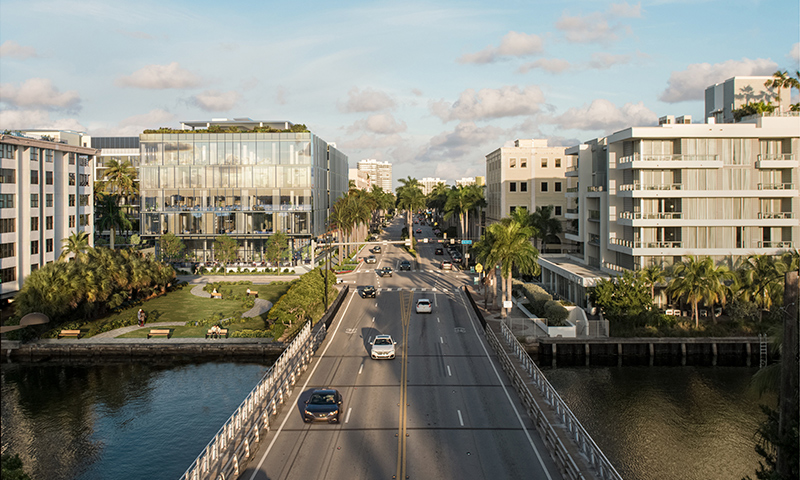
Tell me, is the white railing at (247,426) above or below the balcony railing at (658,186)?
below

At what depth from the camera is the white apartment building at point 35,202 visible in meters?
59.4

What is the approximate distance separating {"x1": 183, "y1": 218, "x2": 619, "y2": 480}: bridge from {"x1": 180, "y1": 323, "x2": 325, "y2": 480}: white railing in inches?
2.3

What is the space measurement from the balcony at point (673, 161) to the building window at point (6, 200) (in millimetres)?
62021

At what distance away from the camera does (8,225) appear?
59656 mm

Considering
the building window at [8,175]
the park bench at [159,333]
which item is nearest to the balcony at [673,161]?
the park bench at [159,333]

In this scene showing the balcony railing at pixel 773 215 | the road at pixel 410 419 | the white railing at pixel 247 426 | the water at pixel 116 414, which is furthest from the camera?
the balcony railing at pixel 773 215

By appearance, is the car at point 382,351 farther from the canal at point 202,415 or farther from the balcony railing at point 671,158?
the balcony railing at point 671,158

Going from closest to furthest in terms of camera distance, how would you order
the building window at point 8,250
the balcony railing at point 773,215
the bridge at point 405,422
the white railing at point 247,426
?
1. the white railing at point 247,426
2. the bridge at point 405,422
3. the balcony railing at point 773,215
4. the building window at point 8,250

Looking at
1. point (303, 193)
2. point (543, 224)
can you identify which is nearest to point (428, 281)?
point (543, 224)

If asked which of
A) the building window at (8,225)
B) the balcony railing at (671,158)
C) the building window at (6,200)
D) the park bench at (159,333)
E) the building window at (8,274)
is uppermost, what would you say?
the balcony railing at (671,158)

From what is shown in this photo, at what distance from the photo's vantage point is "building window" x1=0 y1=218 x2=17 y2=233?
58750 millimetres

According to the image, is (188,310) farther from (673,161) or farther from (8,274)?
(673,161)

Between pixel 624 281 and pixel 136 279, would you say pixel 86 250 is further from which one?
pixel 624 281

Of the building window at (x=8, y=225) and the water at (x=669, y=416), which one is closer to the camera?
the water at (x=669, y=416)
